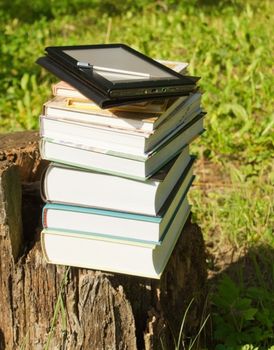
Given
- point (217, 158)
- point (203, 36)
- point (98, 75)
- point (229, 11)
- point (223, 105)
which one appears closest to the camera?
point (98, 75)

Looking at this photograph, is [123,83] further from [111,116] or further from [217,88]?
[217,88]

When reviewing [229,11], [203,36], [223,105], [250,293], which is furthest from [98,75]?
[229,11]

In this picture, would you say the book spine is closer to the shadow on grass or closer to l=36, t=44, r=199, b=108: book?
l=36, t=44, r=199, b=108: book

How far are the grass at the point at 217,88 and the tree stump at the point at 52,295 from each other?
42cm

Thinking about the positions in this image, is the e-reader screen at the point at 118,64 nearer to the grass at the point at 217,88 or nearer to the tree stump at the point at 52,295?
the tree stump at the point at 52,295

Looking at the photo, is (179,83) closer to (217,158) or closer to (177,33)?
(217,158)

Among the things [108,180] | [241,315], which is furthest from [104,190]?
[241,315]

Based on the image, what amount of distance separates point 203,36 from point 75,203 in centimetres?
387

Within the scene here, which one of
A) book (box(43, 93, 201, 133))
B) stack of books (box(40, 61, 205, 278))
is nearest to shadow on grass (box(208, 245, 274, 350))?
stack of books (box(40, 61, 205, 278))

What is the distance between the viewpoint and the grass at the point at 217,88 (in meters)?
3.52

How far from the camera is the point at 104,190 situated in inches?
85.4

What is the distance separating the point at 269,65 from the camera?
5188 millimetres

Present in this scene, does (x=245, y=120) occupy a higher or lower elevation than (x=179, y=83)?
lower

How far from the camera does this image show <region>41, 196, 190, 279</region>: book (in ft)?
7.22
